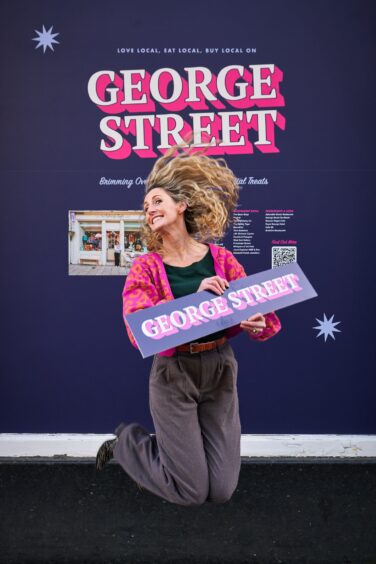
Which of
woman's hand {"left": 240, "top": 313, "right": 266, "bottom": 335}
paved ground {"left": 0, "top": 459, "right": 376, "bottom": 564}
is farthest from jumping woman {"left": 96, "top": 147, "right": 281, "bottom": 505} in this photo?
paved ground {"left": 0, "top": 459, "right": 376, "bottom": 564}

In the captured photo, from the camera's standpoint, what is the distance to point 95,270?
3.68 metres

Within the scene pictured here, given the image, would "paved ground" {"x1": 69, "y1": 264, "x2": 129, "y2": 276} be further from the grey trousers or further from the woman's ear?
the grey trousers

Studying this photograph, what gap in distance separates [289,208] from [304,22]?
4.15 ft

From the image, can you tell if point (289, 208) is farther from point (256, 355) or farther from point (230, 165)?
point (256, 355)

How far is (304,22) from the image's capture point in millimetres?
3549

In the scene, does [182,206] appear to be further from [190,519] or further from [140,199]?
[190,519]

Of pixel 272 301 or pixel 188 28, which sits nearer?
pixel 272 301

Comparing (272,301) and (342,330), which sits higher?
(272,301)

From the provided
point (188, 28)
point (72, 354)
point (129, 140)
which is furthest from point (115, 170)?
point (72, 354)

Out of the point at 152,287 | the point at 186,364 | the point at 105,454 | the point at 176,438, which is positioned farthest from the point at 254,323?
the point at 105,454

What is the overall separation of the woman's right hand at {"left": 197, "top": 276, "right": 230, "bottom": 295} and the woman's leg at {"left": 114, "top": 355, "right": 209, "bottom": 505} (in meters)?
0.32

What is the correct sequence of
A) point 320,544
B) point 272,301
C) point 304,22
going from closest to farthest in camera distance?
point 272,301 → point 320,544 → point 304,22

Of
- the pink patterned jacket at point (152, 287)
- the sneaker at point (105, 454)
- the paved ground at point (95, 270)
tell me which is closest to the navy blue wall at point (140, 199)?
the paved ground at point (95, 270)

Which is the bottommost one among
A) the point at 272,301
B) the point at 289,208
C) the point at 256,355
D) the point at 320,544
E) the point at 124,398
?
the point at 320,544
